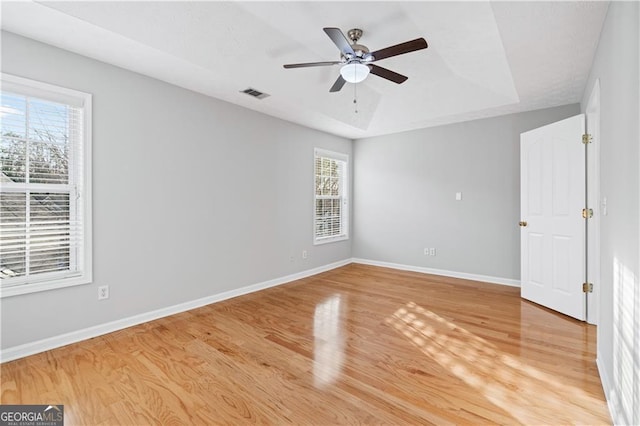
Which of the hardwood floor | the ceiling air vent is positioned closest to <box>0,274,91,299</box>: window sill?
the hardwood floor

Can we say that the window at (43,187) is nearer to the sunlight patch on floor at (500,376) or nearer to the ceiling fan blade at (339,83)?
the ceiling fan blade at (339,83)

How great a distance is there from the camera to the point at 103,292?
293cm

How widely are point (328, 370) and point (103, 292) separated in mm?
→ 2235

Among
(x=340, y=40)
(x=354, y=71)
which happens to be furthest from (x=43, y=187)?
(x=354, y=71)

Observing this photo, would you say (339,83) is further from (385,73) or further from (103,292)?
(103,292)

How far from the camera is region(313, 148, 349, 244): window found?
559cm

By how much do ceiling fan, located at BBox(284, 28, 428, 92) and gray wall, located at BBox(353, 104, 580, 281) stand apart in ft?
→ 8.52

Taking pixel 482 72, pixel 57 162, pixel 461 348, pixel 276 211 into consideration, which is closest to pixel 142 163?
pixel 57 162

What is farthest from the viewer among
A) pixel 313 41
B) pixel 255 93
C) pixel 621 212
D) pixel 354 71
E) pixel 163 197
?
pixel 255 93

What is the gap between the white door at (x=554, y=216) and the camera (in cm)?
331
